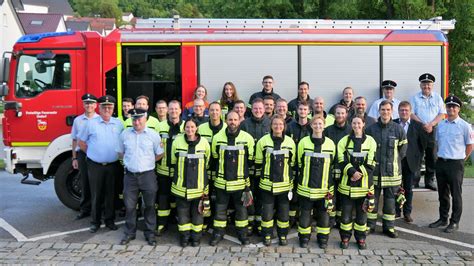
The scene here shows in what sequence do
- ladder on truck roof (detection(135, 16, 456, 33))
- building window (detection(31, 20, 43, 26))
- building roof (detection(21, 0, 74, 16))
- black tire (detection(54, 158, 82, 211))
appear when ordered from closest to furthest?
black tire (detection(54, 158, 82, 211))
ladder on truck roof (detection(135, 16, 456, 33))
building window (detection(31, 20, 43, 26))
building roof (detection(21, 0, 74, 16))

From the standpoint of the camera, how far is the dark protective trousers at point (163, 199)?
22.5 feet

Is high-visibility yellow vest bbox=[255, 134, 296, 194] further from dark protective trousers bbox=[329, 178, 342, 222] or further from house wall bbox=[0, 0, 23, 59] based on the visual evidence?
house wall bbox=[0, 0, 23, 59]

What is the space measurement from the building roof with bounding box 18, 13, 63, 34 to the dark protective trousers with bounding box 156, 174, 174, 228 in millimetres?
53807

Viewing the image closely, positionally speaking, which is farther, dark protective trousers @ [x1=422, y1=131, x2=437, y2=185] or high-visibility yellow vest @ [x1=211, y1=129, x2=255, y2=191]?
dark protective trousers @ [x1=422, y1=131, x2=437, y2=185]

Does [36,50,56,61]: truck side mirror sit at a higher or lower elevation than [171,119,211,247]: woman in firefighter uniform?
higher

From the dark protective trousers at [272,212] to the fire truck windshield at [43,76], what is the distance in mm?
3494

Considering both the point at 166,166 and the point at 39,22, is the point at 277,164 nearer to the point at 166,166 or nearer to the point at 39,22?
the point at 166,166

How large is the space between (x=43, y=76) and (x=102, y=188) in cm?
204

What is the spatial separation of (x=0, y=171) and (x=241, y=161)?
788 cm

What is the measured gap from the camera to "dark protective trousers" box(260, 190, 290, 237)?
6480 mm

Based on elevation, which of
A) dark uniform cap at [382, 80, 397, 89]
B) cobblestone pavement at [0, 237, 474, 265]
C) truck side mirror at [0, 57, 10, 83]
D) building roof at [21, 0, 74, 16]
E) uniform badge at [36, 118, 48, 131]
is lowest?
cobblestone pavement at [0, 237, 474, 265]

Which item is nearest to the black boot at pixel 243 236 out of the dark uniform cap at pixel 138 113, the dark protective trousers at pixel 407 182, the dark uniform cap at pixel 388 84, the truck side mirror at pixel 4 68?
the dark uniform cap at pixel 138 113

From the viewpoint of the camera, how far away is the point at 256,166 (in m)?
6.65

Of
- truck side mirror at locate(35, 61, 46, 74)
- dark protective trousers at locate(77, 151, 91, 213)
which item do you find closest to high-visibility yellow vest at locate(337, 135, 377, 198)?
dark protective trousers at locate(77, 151, 91, 213)
